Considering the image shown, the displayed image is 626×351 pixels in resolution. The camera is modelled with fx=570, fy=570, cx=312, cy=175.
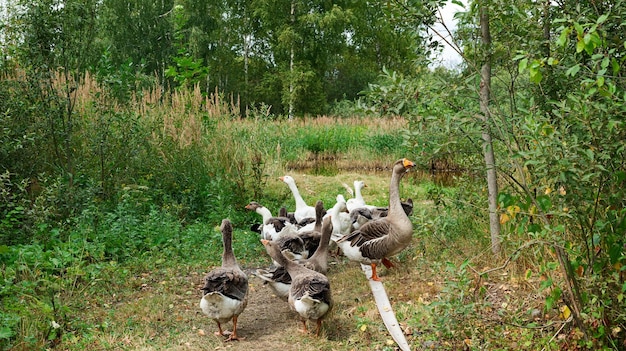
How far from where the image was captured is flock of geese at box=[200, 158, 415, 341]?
5.49m

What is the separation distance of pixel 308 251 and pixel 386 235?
3.82 ft

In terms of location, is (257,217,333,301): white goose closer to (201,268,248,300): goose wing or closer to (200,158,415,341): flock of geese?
(200,158,415,341): flock of geese

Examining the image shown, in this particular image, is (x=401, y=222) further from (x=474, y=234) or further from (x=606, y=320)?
(x=606, y=320)

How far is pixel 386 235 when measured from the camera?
685cm

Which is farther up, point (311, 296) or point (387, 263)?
point (311, 296)

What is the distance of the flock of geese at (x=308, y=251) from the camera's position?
549cm

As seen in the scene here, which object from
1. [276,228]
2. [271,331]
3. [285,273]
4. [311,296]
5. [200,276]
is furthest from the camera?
[276,228]

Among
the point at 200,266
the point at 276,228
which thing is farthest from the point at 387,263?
the point at 200,266

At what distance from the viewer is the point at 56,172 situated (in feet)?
28.8

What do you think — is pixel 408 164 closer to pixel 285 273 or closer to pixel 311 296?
pixel 285 273

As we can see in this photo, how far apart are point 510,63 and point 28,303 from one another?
215 inches

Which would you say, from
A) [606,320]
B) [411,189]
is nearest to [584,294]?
[606,320]

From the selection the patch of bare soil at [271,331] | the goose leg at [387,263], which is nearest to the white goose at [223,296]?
the patch of bare soil at [271,331]

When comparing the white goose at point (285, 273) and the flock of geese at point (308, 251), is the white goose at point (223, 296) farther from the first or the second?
the white goose at point (285, 273)
